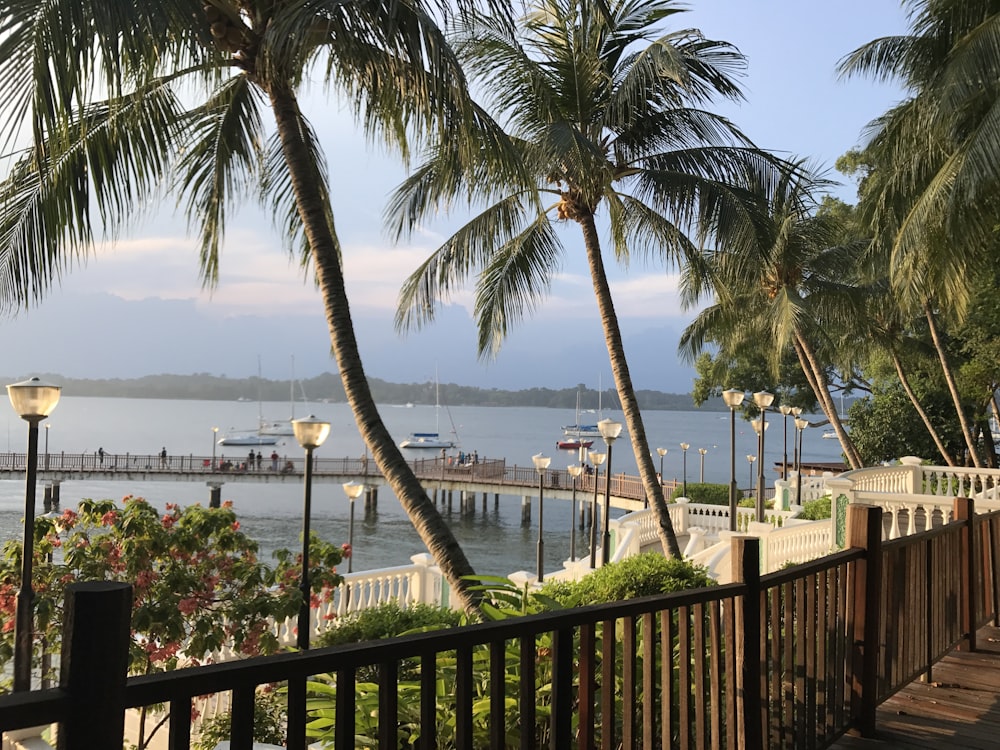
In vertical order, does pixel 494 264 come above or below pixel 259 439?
above

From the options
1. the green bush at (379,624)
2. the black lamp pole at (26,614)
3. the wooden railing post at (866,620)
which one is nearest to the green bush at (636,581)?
the green bush at (379,624)

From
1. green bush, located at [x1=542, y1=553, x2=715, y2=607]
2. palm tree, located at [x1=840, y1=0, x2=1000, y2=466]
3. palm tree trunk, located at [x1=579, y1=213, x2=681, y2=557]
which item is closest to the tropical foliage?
green bush, located at [x1=542, y1=553, x2=715, y2=607]

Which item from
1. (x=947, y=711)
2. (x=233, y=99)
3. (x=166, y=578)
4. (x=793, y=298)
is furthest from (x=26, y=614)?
(x=793, y=298)

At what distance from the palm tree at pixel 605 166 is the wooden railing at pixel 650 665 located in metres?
7.38

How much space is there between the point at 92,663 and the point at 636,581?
6.58m

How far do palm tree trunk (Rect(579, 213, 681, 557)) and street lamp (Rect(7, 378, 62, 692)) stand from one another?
7534 millimetres

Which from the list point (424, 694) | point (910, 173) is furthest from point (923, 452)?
point (424, 694)

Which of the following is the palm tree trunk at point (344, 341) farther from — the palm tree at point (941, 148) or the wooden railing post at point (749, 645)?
the palm tree at point (941, 148)

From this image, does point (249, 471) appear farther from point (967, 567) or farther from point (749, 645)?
point (749, 645)

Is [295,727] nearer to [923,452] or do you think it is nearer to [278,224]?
[278,224]

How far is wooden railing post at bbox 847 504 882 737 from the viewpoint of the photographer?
13.1 feet

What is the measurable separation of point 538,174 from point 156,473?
4109 cm

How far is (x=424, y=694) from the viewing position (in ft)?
6.60

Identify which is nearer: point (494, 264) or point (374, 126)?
point (374, 126)
